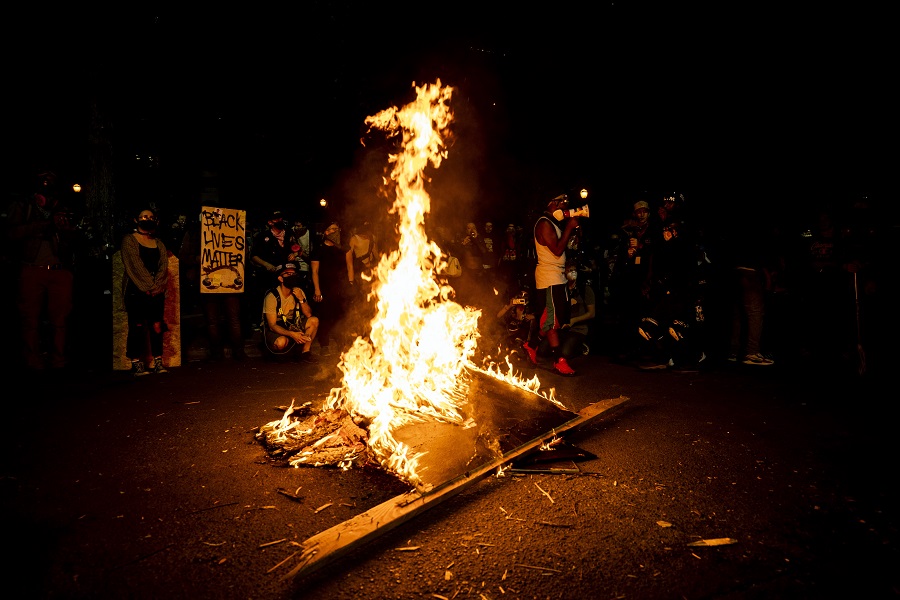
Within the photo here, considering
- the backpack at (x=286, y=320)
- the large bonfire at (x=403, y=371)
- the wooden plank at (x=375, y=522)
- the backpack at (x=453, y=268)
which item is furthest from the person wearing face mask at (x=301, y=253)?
the wooden plank at (x=375, y=522)

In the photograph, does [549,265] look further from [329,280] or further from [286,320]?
[286,320]

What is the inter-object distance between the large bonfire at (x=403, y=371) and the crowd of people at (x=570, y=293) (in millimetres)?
2103

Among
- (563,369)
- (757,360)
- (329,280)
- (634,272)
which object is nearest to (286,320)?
(329,280)

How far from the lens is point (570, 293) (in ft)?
29.1

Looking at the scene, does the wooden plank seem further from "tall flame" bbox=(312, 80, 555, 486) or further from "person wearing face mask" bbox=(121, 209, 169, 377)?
"person wearing face mask" bbox=(121, 209, 169, 377)

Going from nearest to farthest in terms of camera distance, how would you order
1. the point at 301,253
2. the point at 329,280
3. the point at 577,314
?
the point at 577,314
the point at 329,280
the point at 301,253

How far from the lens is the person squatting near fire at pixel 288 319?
27.7ft

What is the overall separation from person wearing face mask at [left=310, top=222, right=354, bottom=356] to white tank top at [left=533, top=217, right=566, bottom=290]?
3.82m

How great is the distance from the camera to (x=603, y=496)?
12.1 ft

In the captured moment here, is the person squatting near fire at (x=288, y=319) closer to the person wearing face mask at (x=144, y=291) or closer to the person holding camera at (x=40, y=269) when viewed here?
the person wearing face mask at (x=144, y=291)

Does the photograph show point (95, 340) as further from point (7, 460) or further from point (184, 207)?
point (184, 207)

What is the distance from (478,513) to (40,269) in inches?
306

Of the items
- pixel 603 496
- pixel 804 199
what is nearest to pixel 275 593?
pixel 603 496

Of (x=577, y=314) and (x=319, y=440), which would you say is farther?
(x=577, y=314)
